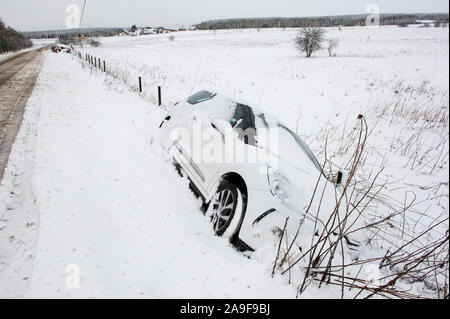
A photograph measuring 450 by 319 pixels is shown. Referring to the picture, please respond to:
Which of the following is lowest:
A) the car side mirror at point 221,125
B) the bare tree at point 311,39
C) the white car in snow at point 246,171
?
the white car in snow at point 246,171

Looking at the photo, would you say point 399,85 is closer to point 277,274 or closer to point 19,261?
point 277,274

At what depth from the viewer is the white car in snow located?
2.30 metres

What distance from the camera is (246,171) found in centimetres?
254

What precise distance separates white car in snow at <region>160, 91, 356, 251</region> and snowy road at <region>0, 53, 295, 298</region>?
310mm

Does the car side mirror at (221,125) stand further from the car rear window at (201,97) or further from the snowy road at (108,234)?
the snowy road at (108,234)

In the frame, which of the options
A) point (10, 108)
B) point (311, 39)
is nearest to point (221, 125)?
point (10, 108)

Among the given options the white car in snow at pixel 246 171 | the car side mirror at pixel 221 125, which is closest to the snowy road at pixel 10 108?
the white car in snow at pixel 246 171

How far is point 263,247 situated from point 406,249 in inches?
90.5

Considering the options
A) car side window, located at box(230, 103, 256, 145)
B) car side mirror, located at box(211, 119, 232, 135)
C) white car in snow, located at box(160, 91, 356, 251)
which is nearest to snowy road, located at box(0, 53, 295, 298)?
white car in snow, located at box(160, 91, 356, 251)

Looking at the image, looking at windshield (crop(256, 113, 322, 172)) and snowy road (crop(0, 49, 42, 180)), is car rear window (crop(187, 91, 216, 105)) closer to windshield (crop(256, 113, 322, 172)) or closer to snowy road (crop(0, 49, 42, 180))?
windshield (crop(256, 113, 322, 172))

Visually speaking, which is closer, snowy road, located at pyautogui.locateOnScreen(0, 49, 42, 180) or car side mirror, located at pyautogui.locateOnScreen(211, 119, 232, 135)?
car side mirror, located at pyautogui.locateOnScreen(211, 119, 232, 135)

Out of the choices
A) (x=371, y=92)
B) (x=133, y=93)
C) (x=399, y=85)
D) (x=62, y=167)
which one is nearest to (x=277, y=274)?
(x=62, y=167)

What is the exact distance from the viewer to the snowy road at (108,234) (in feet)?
6.88
